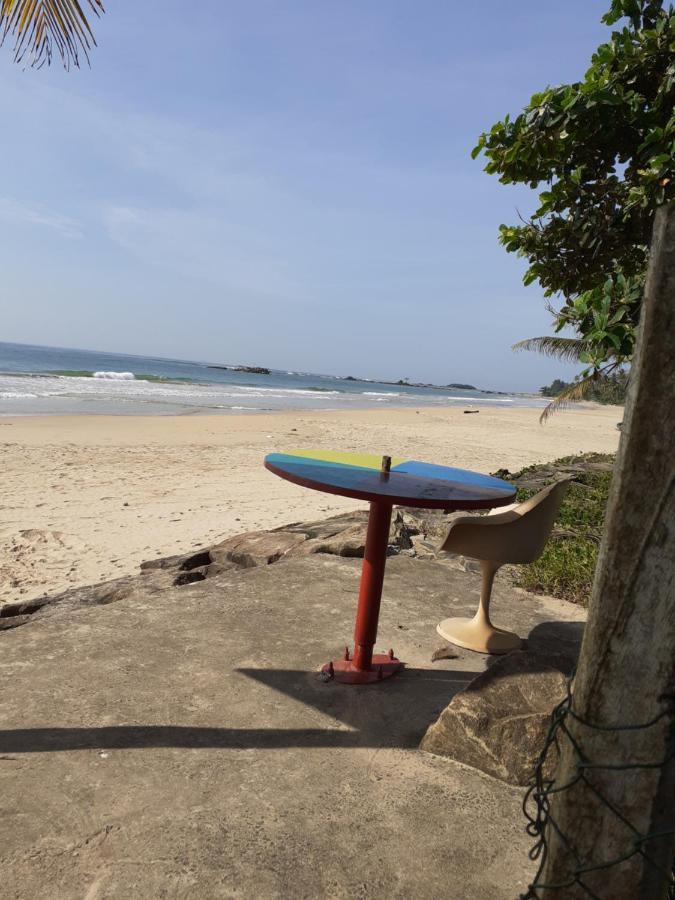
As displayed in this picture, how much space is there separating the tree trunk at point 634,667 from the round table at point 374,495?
5.06ft

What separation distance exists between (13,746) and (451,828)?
172 centimetres

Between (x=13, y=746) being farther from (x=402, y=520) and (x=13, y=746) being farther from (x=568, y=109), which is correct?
(x=568, y=109)

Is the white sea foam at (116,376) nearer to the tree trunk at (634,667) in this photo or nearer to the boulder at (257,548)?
the boulder at (257,548)

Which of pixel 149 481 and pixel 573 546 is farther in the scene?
pixel 149 481

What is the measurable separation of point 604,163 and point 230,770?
557 centimetres

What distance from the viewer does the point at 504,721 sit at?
2.54 meters

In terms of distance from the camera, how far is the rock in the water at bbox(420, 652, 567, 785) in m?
2.50

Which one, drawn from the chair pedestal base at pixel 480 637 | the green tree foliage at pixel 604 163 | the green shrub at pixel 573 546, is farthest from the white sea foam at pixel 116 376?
the chair pedestal base at pixel 480 637

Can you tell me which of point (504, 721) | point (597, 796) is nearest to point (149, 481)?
point (504, 721)

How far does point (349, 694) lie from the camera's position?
125 inches

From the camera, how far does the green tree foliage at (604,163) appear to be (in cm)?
480

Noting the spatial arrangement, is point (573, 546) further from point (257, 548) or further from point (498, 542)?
point (257, 548)

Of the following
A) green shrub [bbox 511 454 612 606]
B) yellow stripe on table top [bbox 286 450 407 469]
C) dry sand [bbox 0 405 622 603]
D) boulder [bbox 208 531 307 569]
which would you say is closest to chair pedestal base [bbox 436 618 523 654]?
green shrub [bbox 511 454 612 606]

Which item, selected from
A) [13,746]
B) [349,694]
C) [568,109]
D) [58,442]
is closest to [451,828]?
[349,694]
